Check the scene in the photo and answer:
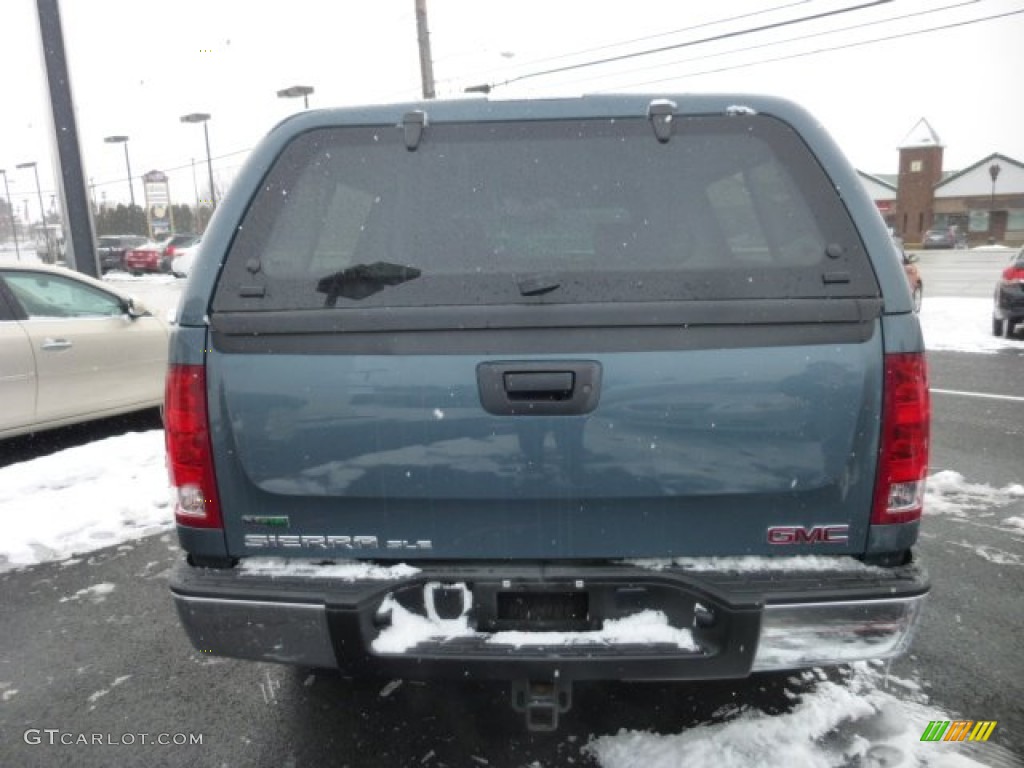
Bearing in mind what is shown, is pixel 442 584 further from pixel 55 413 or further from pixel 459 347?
pixel 55 413

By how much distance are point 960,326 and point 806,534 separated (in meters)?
13.9

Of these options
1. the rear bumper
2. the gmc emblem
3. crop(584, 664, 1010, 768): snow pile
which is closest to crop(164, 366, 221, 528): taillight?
the rear bumper

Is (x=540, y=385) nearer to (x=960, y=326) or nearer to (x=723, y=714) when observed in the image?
(x=723, y=714)

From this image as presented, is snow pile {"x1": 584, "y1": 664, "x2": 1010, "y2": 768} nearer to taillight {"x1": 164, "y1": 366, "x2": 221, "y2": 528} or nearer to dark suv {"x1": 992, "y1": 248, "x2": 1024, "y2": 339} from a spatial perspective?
taillight {"x1": 164, "y1": 366, "x2": 221, "y2": 528}

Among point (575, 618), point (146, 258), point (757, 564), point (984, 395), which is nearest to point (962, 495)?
point (757, 564)

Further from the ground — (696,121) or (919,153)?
(919,153)

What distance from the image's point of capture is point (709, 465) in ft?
6.39

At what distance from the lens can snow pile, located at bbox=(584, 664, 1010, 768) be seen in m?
A: 2.28

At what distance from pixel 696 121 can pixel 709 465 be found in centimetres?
100

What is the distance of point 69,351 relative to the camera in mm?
5832

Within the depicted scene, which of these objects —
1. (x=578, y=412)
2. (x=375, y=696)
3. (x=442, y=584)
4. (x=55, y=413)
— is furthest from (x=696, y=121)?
(x=55, y=413)

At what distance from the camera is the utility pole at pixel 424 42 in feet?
70.7

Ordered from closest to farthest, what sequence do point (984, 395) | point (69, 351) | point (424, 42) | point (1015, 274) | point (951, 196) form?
point (69, 351)
point (984, 395)
point (1015, 274)
point (424, 42)
point (951, 196)

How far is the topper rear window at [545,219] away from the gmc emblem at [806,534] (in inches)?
24.8
